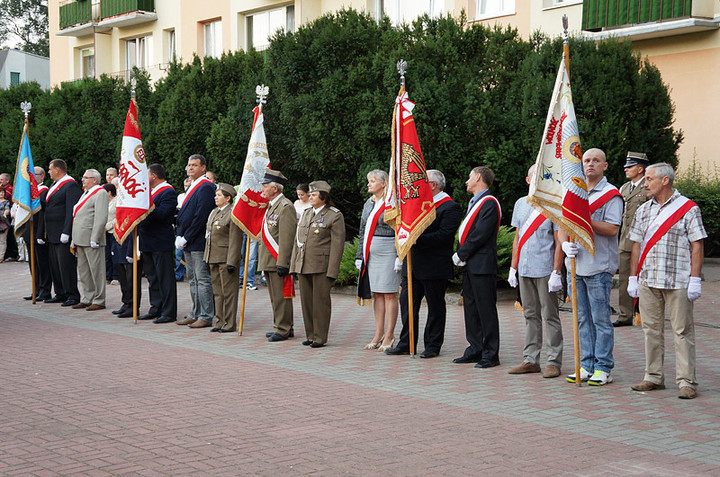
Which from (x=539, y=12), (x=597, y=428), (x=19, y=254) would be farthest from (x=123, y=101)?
(x=597, y=428)

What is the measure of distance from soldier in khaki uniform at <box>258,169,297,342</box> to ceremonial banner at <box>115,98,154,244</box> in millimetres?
2304

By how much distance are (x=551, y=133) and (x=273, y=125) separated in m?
11.1

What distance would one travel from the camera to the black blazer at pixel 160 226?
43.1 ft

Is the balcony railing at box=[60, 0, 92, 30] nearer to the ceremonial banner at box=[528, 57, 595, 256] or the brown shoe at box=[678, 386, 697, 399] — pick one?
the ceremonial banner at box=[528, 57, 595, 256]

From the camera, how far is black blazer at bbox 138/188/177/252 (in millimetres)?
13125

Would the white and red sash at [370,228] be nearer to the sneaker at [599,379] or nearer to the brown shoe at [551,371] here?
the brown shoe at [551,371]

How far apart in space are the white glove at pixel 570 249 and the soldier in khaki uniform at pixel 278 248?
12.8 ft

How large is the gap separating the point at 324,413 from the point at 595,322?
266 cm

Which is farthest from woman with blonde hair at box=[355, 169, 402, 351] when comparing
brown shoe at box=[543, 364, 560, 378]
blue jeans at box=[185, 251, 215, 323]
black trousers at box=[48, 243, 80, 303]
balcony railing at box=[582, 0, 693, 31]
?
balcony railing at box=[582, 0, 693, 31]

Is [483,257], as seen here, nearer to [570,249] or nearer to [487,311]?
[487,311]

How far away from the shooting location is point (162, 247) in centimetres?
1313

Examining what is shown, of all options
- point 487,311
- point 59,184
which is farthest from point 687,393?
point 59,184

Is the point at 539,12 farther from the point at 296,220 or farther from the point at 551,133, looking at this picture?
the point at 551,133

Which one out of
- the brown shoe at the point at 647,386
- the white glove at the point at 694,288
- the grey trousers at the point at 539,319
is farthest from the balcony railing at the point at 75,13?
the white glove at the point at 694,288
